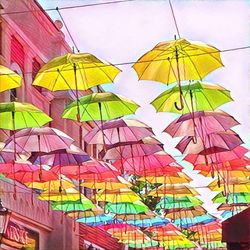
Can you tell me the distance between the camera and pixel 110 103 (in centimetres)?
1035

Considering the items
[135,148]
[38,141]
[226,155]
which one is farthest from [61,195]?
[226,155]

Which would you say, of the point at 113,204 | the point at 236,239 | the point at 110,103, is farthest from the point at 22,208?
the point at 236,239

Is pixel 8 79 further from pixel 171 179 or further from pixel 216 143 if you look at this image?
pixel 171 179

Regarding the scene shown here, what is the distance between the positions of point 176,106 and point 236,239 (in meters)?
3.73

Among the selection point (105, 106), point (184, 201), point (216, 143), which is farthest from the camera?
point (184, 201)

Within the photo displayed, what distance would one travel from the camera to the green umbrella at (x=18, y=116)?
400 inches

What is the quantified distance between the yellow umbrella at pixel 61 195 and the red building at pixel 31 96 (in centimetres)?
98

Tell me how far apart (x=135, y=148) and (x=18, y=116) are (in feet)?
7.62

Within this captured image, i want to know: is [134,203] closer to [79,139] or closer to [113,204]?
[113,204]

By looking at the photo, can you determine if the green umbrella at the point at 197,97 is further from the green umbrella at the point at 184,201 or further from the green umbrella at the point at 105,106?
the green umbrella at the point at 184,201

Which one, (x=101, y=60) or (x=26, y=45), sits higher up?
(x=26, y=45)

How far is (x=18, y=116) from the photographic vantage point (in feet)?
33.7

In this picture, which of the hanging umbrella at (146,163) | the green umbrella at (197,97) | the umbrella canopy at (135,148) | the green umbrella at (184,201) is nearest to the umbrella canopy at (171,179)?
the hanging umbrella at (146,163)

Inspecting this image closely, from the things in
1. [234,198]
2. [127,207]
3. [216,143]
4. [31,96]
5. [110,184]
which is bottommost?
[216,143]
